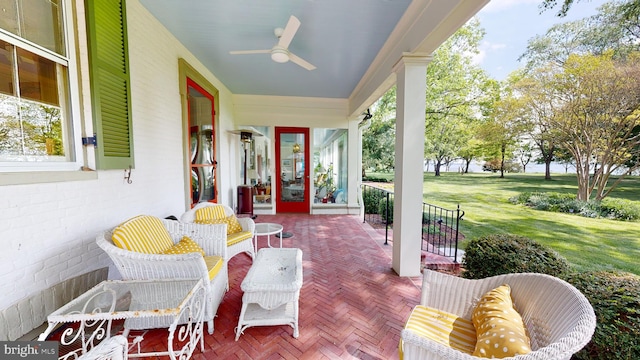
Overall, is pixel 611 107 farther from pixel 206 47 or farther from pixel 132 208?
pixel 132 208

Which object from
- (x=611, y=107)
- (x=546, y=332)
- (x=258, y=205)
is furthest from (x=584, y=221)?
(x=258, y=205)

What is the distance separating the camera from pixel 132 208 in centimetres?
223

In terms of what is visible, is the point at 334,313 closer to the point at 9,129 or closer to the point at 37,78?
the point at 9,129

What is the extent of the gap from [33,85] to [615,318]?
142 inches

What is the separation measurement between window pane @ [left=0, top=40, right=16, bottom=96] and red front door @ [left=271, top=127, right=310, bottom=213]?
4549 millimetres

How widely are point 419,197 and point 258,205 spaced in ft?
14.0

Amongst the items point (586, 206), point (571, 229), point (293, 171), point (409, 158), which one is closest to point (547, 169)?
point (586, 206)

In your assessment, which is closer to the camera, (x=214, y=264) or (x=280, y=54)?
(x=214, y=264)

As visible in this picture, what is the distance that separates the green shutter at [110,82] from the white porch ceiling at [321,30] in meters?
0.61

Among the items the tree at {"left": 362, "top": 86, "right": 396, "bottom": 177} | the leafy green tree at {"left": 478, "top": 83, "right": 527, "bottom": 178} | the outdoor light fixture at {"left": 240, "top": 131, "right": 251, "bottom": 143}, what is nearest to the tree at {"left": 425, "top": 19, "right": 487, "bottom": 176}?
the leafy green tree at {"left": 478, "top": 83, "right": 527, "bottom": 178}

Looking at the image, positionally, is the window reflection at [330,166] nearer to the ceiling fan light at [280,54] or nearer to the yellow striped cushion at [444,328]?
the ceiling fan light at [280,54]

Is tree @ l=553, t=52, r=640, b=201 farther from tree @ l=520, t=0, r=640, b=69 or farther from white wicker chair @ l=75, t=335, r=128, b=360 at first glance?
white wicker chair @ l=75, t=335, r=128, b=360

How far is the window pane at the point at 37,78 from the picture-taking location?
1422 mm

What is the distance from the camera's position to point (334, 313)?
2.00 meters
